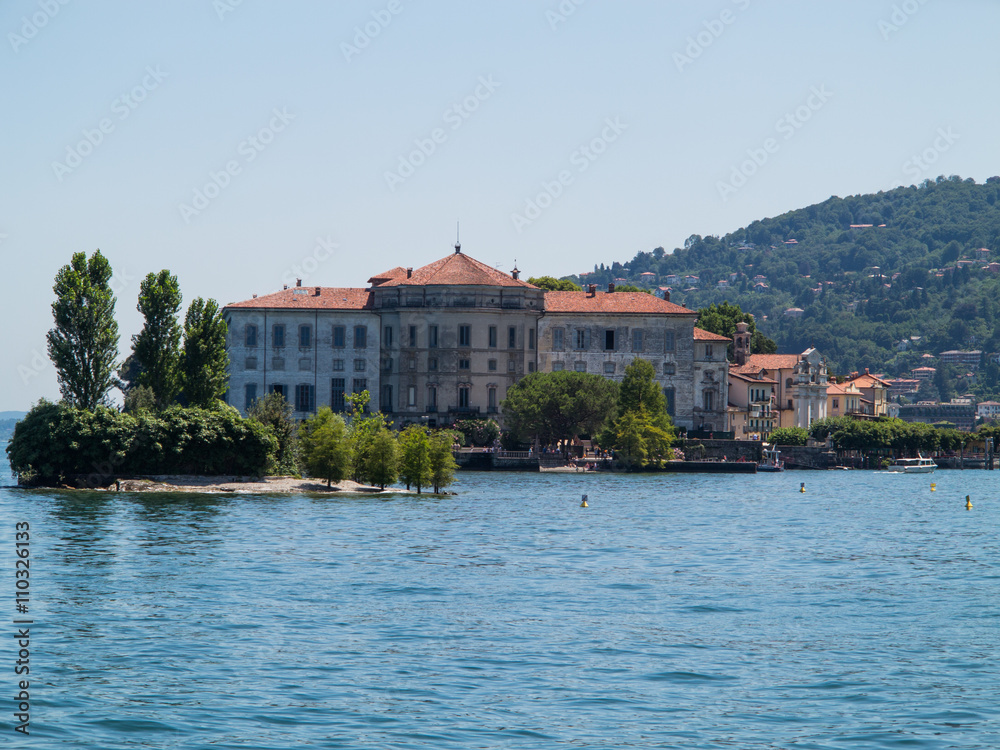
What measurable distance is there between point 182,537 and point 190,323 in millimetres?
26672

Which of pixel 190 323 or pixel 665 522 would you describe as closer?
pixel 665 522

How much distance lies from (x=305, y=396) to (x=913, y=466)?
192 ft

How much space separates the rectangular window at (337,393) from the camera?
9388 centimetres

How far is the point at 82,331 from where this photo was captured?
5753cm

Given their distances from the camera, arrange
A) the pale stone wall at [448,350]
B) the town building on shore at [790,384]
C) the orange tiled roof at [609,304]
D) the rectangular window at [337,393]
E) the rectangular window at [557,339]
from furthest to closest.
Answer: the town building on shore at [790,384] < the orange tiled roof at [609,304] < the rectangular window at [557,339] < the rectangular window at [337,393] < the pale stone wall at [448,350]

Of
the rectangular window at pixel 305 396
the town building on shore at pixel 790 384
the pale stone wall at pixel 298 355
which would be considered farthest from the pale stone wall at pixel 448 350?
the town building on shore at pixel 790 384

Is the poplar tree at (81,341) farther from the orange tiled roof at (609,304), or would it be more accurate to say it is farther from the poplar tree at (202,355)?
the orange tiled roof at (609,304)

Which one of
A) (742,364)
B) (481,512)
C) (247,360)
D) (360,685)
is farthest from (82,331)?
(742,364)

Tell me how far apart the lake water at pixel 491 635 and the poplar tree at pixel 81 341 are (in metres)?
13.1

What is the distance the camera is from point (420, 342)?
3661 inches

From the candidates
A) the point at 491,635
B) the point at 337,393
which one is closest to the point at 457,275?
the point at 337,393

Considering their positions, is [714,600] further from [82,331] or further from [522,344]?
[522,344]

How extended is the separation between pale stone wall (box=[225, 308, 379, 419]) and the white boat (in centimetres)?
5198

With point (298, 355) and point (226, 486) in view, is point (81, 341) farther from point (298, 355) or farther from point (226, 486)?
point (298, 355)
